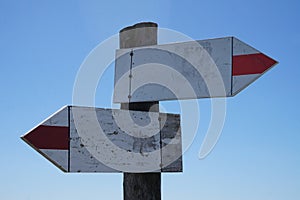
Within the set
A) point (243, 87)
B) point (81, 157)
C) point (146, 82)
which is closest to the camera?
point (81, 157)

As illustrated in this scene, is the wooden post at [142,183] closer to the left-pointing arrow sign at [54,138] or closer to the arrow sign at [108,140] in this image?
the arrow sign at [108,140]

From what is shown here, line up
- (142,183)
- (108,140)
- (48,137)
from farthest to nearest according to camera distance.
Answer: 1. (142,183)
2. (108,140)
3. (48,137)

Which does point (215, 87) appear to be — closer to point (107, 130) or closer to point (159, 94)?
point (159, 94)

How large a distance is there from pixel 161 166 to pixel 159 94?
0.38m

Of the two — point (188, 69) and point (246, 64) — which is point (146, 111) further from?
point (246, 64)

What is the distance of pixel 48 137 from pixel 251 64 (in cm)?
106

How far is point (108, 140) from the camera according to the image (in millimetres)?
1996

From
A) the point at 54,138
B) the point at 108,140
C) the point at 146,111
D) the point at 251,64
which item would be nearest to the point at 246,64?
the point at 251,64

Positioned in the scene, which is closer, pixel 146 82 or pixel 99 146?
pixel 99 146

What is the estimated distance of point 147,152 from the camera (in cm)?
207

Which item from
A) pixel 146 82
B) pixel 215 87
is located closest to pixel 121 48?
pixel 146 82

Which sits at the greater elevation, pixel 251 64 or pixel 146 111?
pixel 251 64

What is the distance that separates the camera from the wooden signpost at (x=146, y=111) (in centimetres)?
192

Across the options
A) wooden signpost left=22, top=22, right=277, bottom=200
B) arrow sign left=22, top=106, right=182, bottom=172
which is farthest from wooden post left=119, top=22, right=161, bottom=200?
arrow sign left=22, top=106, right=182, bottom=172
